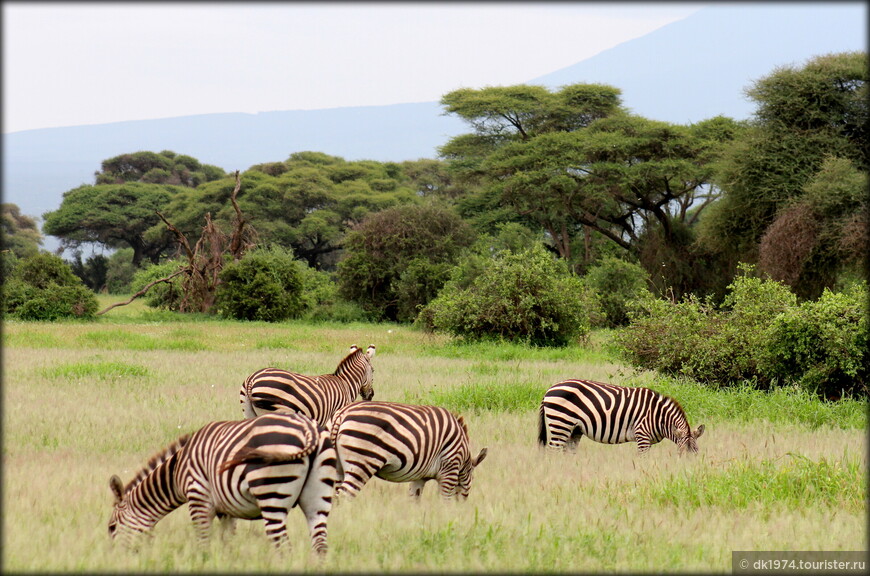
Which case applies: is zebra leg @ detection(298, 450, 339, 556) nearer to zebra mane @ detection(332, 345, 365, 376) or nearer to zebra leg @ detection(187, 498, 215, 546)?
zebra leg @ detection(187, 498, 215, 546)

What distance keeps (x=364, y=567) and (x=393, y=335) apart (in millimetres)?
24880

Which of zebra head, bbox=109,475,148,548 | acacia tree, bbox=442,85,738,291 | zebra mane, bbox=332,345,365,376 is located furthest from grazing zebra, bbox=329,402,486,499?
acacia tree, bbox=442,85,738,291

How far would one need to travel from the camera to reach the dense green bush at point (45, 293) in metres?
31.9

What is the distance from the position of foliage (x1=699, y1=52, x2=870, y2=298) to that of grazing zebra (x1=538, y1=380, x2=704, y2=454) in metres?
24.9

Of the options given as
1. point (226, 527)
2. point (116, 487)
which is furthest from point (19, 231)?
point (226, 527)

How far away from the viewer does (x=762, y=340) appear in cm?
1406

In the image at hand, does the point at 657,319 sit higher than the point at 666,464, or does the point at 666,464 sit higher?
the point at 657,319

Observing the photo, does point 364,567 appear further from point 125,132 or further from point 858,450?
point 125,132

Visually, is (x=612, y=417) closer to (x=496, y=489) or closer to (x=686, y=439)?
(x=686, y=439)

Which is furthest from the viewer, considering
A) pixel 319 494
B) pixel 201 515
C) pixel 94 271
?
pixel 94 271

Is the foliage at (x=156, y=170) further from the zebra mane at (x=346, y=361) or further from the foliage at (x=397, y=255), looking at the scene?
the zebra mane at (x=346, y=361)

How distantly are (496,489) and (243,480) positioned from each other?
10.0 feet

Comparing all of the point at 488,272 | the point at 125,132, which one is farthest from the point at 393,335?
the point at 125,132

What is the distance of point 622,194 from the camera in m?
45.6
